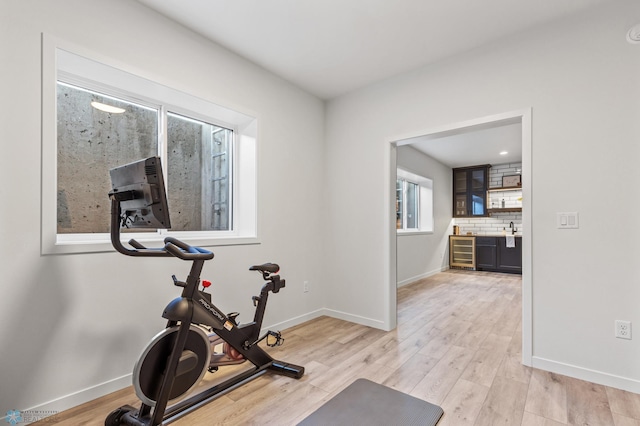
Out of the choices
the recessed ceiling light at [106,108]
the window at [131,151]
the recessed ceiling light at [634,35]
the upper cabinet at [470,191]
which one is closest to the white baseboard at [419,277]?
the upper cabinet at [470,191]

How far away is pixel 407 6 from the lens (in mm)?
2172

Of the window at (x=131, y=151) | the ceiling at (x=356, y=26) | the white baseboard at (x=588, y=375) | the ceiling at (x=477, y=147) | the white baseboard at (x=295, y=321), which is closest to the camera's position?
the window at (x=131, y=151)

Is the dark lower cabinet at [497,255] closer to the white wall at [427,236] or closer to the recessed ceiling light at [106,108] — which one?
the white wall at [427,236]

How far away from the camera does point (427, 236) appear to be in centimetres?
651

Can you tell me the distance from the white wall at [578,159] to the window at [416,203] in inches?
136

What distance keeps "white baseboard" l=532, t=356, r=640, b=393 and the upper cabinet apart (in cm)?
569

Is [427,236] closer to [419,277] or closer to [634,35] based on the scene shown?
[419,277]

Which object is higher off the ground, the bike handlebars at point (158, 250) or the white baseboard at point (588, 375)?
the bike handlebars at point (158, 250)

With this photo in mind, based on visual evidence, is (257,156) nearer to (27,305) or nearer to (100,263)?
(100,263)

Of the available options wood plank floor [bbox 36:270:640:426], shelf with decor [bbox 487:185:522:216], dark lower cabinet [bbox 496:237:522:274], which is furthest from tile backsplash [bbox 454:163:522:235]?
wood plank floor [bbox 36:270:640:426]

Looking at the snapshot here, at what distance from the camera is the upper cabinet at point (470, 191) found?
24.3 feet

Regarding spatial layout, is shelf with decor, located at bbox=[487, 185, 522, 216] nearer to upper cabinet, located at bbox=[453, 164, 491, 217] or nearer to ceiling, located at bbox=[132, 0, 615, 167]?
upper cabinet, located at bbox=[453, 164, 491, 217]

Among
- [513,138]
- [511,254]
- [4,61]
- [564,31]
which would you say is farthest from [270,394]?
[511,254]

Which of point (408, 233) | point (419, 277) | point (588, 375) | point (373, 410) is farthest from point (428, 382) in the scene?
point (419, 277)
